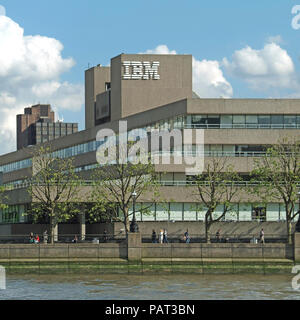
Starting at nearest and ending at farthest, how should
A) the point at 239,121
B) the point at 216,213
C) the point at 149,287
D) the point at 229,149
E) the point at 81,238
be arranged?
1. the point at 149,287
2. the point at 81,238
3. the point at 216,213
4. the point at 229,149
5. the point at 239,121

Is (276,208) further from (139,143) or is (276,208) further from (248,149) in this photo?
(139,143)

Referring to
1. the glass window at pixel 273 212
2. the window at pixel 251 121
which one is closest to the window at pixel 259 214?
the glass window at pixel 273 212

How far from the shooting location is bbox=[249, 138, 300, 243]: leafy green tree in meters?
67.2

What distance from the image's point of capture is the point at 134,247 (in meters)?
58.0

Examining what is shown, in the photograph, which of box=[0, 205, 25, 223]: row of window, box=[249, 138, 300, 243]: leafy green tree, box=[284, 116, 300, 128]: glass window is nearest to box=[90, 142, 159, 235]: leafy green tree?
box=[249, 138, 300, 243]: leafy green tree

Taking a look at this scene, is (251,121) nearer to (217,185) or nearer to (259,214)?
(259,214)

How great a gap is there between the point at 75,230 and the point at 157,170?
55.5 ft

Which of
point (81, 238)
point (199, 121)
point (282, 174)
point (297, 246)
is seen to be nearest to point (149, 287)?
point (297, 246)

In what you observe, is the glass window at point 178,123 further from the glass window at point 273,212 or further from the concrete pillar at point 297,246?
the concrete pillar at point 297,246

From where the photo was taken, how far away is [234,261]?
2256 inches

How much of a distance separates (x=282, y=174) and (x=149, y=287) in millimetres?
29831

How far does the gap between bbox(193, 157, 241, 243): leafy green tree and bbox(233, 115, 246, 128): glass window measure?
4.10 meters

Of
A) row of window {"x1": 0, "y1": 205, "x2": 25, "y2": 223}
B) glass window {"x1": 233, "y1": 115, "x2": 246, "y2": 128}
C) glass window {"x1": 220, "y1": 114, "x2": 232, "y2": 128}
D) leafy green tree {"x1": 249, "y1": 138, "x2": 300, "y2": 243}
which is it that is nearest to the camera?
leafy green tree {"x1": 249, "y1": 138, "x2": 300, "y2": 243}

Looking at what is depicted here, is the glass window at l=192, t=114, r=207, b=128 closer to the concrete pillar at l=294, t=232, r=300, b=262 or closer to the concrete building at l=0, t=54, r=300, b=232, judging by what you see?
the concrete building at l=0, t=54, r=300, b=232
